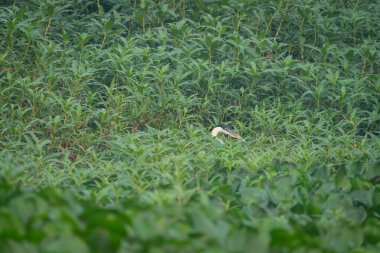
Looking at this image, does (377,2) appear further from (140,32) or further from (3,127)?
(3,127)

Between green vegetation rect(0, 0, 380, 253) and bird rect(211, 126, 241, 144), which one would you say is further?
bird rect(211, 126, 241, 144)

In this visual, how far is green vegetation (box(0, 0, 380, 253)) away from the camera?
3707mm

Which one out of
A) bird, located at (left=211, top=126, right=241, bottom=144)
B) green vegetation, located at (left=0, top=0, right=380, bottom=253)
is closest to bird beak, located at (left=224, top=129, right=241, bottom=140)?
bird, located at (left=211, top=126, right=241, bottom=144)

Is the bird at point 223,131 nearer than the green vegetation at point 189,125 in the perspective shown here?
No

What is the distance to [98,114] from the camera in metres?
7.05

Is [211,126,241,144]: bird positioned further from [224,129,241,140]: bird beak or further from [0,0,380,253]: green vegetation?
[0,0,380,253]: green vegetation

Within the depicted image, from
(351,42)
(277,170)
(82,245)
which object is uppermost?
(82,245)

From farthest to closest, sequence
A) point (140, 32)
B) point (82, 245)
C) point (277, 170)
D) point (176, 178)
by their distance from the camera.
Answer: point (140, 32), point (277, 170), point (176, 178), point (82, 245)

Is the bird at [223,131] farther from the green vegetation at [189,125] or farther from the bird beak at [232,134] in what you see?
the green vegetation at [189,125]

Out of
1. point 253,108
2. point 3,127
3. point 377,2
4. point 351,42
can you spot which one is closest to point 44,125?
point 3,127

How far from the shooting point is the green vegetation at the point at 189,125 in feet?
12.2

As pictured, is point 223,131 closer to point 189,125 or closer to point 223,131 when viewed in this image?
point 223,131

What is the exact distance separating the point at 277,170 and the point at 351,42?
3.79 m

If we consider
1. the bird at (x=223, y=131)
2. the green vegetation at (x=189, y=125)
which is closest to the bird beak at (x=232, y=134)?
the bird at (x=223, y=131)
